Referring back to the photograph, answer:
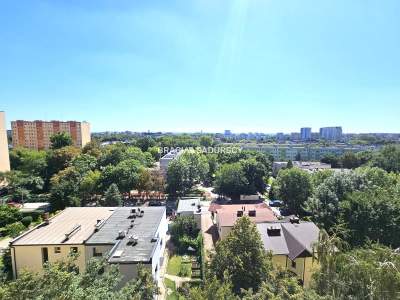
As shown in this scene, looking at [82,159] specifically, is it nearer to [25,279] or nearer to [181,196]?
[181,196]

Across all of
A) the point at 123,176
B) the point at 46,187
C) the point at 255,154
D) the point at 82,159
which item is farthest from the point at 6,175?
the point at 255,154

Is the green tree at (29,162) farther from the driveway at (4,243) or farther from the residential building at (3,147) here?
the driveway at (4,243)

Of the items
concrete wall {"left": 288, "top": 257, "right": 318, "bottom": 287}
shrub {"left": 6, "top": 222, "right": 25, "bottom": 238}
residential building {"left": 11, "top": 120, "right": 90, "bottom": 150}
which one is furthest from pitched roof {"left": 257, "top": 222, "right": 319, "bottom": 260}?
residential building {"left": 11, "top": 120, "right": 90, "bottom": 150}

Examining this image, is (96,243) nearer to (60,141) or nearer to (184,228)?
(184,228)

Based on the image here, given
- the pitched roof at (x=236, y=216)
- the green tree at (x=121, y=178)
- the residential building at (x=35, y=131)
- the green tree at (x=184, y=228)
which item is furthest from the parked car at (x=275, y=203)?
the residential building at (x=35, y=131)

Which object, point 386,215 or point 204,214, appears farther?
point 204,214

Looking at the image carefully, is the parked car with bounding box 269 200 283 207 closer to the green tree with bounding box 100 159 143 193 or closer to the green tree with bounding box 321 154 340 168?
the green tree with bounding box 100 159 143 193
